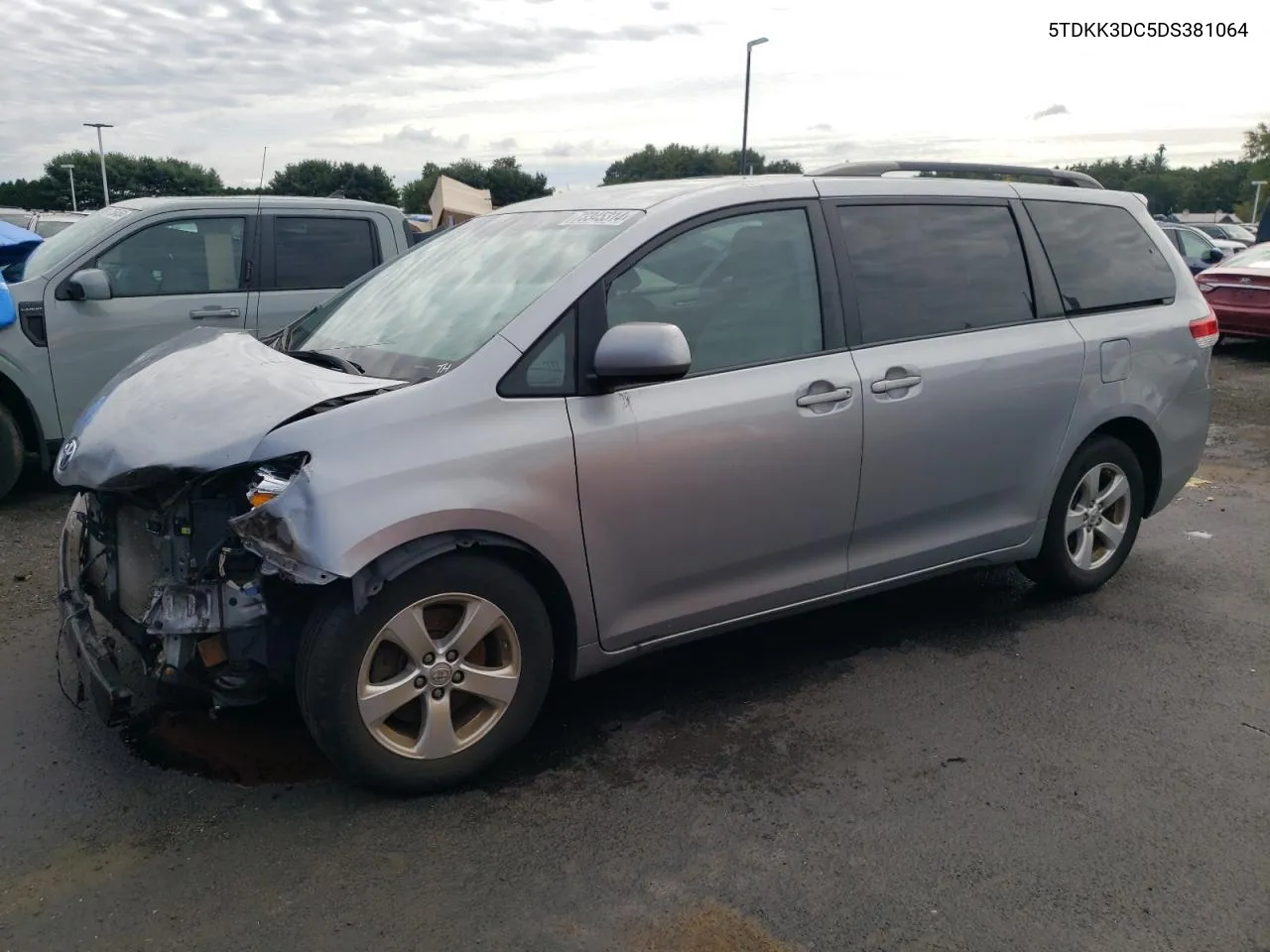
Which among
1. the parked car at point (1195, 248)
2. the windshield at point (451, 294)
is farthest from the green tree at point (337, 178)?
the windshield at point (451, 294)

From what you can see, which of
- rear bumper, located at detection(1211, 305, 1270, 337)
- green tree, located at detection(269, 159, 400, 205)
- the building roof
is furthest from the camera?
green tree, located at detection(269, 159, 400, 205)

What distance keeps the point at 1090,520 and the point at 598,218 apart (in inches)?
104

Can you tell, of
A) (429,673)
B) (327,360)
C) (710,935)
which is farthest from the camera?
(327,360)

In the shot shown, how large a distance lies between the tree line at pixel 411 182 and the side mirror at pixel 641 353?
27190mm

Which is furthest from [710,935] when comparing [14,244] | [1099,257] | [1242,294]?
[1242,294]

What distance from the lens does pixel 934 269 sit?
420 centimetres

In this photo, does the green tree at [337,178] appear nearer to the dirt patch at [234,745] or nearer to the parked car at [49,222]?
the parked car at [49,222]

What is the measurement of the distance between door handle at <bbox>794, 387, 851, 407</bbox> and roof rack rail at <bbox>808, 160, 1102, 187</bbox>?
97 centimetres

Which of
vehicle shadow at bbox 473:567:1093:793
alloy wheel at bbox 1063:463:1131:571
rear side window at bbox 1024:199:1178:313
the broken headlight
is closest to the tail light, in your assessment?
rear side window at bbox 1024:199:1178:313

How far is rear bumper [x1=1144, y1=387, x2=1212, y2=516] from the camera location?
4859 mm

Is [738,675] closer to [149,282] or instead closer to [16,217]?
[149,282]

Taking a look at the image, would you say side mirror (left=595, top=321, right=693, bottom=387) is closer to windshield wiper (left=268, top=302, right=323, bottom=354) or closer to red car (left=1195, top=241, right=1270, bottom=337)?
windshield wiper (left=268, top=302, right=323, bottom=354)

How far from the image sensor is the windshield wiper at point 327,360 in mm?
3475

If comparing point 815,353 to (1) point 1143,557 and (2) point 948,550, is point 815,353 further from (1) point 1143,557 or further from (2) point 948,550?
(1) point 1143,557
